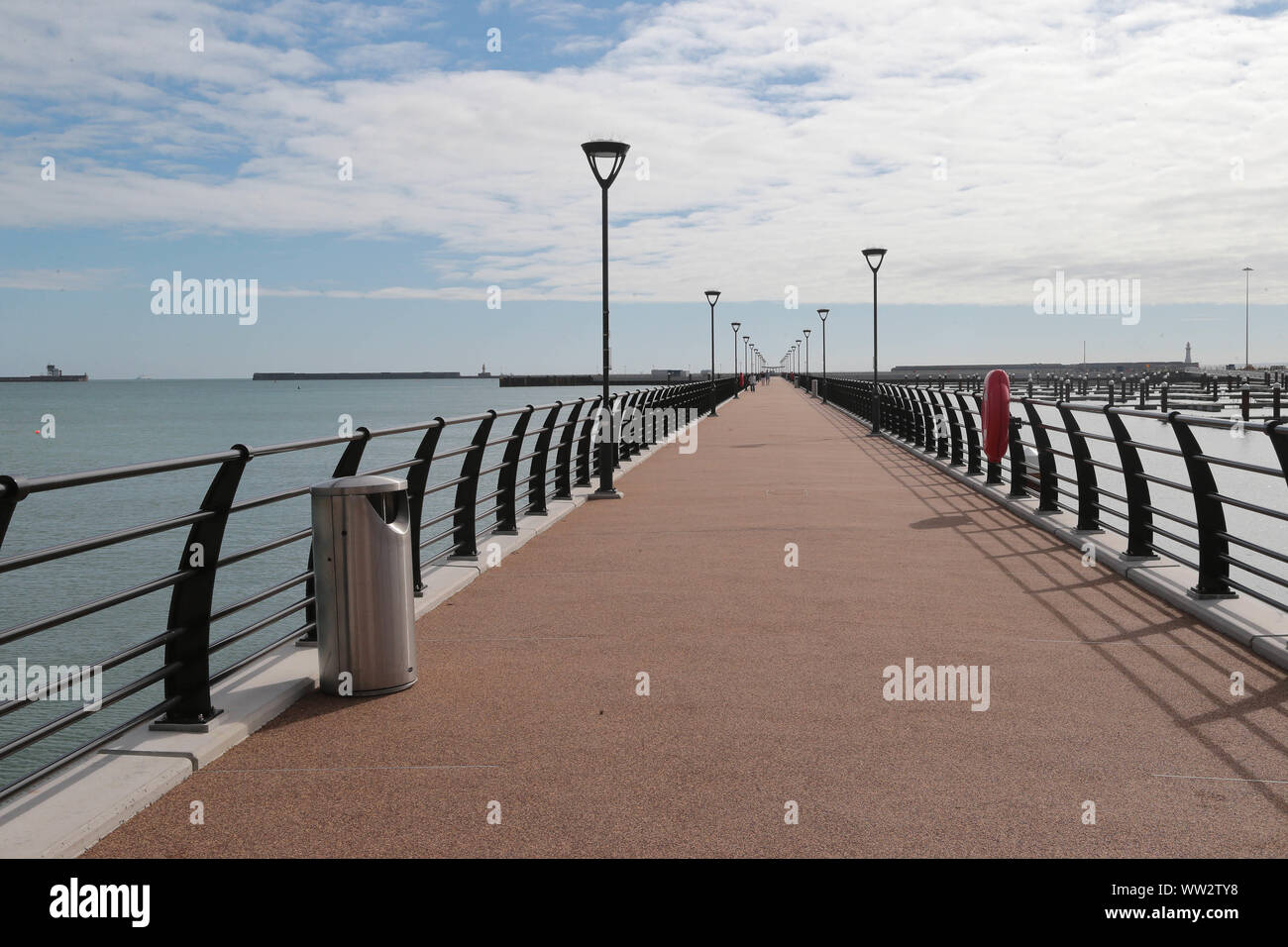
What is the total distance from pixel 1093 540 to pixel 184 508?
37.1 metres

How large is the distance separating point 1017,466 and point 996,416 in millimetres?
1172

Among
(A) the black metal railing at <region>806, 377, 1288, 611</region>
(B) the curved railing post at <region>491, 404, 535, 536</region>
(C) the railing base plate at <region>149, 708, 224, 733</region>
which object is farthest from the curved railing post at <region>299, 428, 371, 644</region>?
(A) the black metal railing at <region>806, 377, 1288, 611</region>

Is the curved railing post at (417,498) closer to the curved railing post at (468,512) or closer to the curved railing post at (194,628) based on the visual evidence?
the curved railing post at (468,512)

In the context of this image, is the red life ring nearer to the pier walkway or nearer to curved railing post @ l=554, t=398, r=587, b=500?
curved railing post @ l=554, t=398, r=587, b=500

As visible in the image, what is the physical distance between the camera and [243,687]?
5.32 meters

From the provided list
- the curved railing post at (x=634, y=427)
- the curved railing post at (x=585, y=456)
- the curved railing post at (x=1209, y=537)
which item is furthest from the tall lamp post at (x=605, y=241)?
the curved railing post at (x=1209, y=537)

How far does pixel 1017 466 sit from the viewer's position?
12.9m

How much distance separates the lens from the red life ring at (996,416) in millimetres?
13852

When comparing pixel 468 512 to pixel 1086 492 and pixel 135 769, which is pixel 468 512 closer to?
pixel 135 769

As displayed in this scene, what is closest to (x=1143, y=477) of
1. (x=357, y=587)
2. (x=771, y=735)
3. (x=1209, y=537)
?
(x=1209, y=537)

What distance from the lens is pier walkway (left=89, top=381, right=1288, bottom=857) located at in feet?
12.3

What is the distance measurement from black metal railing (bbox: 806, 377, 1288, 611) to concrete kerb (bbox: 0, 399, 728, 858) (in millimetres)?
4668
